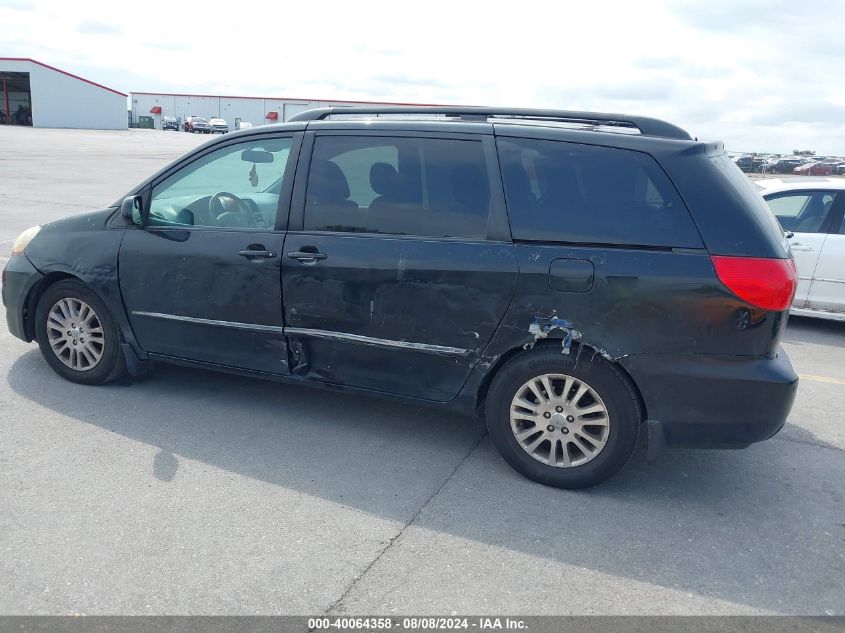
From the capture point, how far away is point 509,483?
13.5 feet

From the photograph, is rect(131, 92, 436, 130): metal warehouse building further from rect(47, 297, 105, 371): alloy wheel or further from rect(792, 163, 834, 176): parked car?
rect(47, 297, 105, 371): alloy wheel

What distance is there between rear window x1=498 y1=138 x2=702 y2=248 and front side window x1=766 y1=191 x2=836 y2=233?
16.4 ft

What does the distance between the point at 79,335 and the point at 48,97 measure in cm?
6824

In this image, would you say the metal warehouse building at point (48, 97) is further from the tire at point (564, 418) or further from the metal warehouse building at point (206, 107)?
the tire at point (564, 418)

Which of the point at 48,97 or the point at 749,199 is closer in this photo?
the point at 749,199

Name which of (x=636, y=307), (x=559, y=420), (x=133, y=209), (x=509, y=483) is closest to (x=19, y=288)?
(x=133, y=209)

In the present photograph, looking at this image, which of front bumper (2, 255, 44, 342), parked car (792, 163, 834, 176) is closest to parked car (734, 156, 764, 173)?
parked car (792, 163, 834, 176)

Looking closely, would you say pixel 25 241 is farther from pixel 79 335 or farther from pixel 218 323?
pixel 218 323

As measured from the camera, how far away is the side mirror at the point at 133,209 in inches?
193

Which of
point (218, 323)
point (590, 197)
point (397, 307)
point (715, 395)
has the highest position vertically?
point (590, 197)

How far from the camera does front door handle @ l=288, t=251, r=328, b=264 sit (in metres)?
4.39

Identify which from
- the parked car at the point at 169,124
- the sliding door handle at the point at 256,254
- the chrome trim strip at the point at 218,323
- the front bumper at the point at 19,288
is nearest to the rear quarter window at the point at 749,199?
the sliding door handle at the point at 256,254

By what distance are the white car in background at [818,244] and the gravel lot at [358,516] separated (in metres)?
2.88

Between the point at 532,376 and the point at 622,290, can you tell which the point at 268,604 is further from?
the point at 622,290
